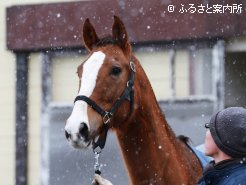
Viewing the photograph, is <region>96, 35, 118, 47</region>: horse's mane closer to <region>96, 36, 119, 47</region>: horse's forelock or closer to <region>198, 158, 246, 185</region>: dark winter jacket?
<region>96, 36, 119, 47</region>: horse's forelock

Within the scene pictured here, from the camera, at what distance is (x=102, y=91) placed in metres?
5.18

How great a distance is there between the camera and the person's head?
3754mm

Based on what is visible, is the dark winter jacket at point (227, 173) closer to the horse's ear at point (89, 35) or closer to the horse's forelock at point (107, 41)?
the horse's forelock at point (107, 41)

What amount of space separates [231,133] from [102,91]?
157 cm

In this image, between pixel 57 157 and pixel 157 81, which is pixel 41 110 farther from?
pixel 157 81

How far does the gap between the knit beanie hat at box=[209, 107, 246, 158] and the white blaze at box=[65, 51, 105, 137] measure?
1.31 metres

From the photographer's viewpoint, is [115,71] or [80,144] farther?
[115,71]

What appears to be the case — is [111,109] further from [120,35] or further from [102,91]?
[120,35]

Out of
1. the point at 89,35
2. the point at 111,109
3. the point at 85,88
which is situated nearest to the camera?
the point at 85,88

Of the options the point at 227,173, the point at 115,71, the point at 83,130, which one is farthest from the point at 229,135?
the point at 115,71

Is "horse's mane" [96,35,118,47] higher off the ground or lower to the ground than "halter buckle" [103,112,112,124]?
higher

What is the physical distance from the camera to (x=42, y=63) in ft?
31.8

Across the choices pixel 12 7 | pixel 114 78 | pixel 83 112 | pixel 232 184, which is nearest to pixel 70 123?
pixel 83 112

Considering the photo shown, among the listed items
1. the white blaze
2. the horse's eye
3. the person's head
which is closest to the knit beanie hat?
the person's head
